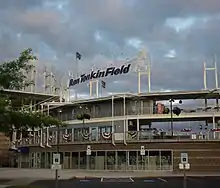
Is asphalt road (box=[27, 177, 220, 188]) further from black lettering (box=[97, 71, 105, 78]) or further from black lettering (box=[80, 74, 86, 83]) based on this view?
black lettering (box=[80, 74, 86, 83])

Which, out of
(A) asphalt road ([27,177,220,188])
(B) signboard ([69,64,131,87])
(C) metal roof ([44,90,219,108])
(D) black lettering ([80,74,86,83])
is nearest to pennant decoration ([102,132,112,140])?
(C) metal roof ([44,90,219,108])

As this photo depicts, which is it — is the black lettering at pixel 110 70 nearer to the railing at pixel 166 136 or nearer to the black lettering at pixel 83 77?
the black lettering at pixel 83 77

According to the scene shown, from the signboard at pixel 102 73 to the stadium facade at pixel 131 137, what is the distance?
317 centimetres

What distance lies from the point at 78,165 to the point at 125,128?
8.90 meters

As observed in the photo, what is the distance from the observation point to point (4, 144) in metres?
98.7

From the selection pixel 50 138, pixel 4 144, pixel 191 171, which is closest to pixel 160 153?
pixel 191 171

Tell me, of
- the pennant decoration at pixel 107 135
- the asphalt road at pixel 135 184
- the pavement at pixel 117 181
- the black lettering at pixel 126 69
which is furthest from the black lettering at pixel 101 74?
the asphalt road at pixel 135 184

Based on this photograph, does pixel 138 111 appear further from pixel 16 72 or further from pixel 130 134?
pixel 16 72

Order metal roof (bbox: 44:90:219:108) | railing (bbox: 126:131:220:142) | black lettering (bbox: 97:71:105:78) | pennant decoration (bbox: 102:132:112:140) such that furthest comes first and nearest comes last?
black lettering (bbox: 97:71:105:78), metal roof (bbox: 44:90:219:108), pennant decoration (bbox: 102:132:112:140), railing (bbox: 126:131:220:142)

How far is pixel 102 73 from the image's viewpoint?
67.2m

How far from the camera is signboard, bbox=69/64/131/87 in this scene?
212 feet

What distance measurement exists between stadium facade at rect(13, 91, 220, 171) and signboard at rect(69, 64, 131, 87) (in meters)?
3.17

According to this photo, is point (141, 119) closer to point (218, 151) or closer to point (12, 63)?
point (218, 151)

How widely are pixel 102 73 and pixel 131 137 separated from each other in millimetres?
11687
